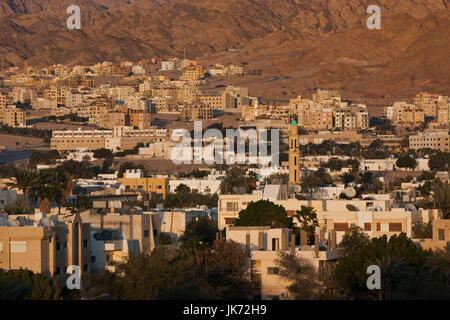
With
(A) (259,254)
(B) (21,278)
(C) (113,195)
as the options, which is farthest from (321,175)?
(B) (21,278)

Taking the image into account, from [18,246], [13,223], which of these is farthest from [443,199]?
[18,246]

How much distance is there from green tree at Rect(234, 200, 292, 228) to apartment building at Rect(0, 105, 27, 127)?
125 m

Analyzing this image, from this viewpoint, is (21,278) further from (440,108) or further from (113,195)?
(440,108)

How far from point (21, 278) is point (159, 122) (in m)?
146

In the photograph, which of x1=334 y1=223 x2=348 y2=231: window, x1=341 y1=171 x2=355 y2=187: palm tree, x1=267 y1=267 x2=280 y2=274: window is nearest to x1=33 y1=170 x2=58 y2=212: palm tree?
x1=334 y1=223 x2=348 y2=231: window

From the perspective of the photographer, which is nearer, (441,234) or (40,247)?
(40,247)

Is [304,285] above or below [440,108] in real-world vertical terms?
below

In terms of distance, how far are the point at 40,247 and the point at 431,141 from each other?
4463 inches

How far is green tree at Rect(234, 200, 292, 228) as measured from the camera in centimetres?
4119

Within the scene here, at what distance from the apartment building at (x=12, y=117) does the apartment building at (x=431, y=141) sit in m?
49.7

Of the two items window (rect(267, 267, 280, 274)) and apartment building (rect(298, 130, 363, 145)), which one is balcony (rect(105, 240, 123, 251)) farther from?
apartment building (rect(298, 130, 363, 145))

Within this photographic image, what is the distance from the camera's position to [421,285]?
84.1ft

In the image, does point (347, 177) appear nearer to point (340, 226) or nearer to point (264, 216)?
point (340, 226)

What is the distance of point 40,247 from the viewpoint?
30.6 meters
